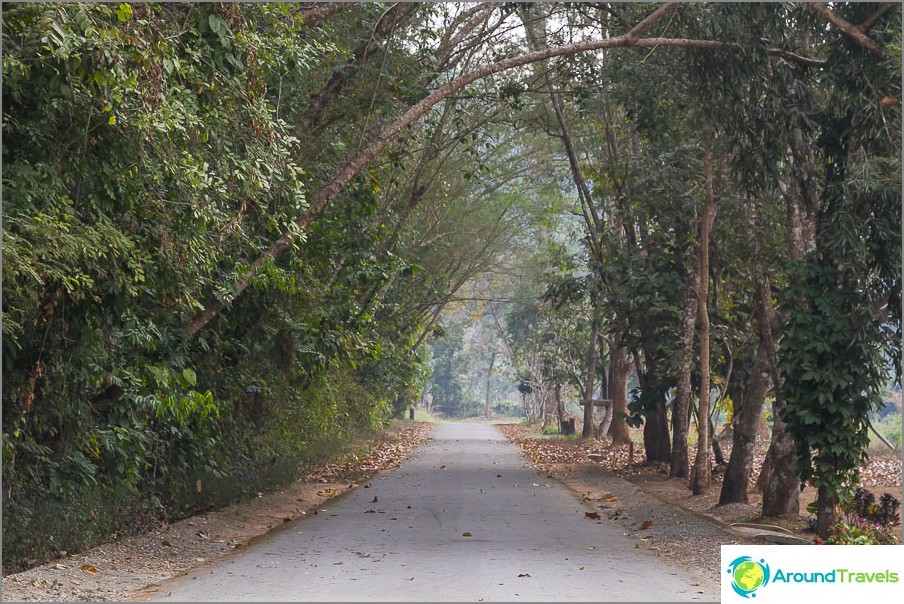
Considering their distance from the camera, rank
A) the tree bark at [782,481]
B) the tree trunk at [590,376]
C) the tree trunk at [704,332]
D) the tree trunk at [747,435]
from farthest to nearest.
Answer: the tree trunk at [590,376], the tree trunk at [704,332], the tree trunk at [747,435], the tree bark at [782,481]

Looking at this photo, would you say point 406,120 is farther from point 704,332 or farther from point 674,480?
point 674,480

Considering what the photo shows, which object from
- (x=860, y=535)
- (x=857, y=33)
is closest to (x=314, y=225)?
(x=857, y=33)

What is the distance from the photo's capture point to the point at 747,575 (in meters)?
7.33

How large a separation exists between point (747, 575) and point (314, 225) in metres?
8.83

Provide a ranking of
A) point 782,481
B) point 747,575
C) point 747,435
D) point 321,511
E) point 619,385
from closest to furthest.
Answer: point 747,575
point 782,481
point 747,435
point 321,511
point 619,385

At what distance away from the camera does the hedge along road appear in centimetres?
862

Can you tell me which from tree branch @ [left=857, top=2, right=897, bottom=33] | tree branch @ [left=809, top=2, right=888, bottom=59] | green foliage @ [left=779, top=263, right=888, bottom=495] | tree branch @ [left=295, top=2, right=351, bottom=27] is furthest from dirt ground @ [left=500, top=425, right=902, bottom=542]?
tree branch @ [left=295, top=2, right=351, bottom=27]

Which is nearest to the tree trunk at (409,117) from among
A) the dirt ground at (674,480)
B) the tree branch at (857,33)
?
the tree branch at (857,33)

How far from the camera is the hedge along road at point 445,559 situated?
862 cm

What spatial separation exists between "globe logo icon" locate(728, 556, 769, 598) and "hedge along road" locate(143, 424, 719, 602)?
1108 millimetres

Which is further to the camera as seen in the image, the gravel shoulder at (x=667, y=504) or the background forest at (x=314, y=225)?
the gravel shoulder at (x=667, y=504)

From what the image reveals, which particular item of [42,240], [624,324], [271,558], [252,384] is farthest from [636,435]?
[42,240]

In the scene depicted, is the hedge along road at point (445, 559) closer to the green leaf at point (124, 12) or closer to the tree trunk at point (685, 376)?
the tree trunk at point (685, 376)

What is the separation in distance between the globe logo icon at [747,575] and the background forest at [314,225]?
5002 mm
